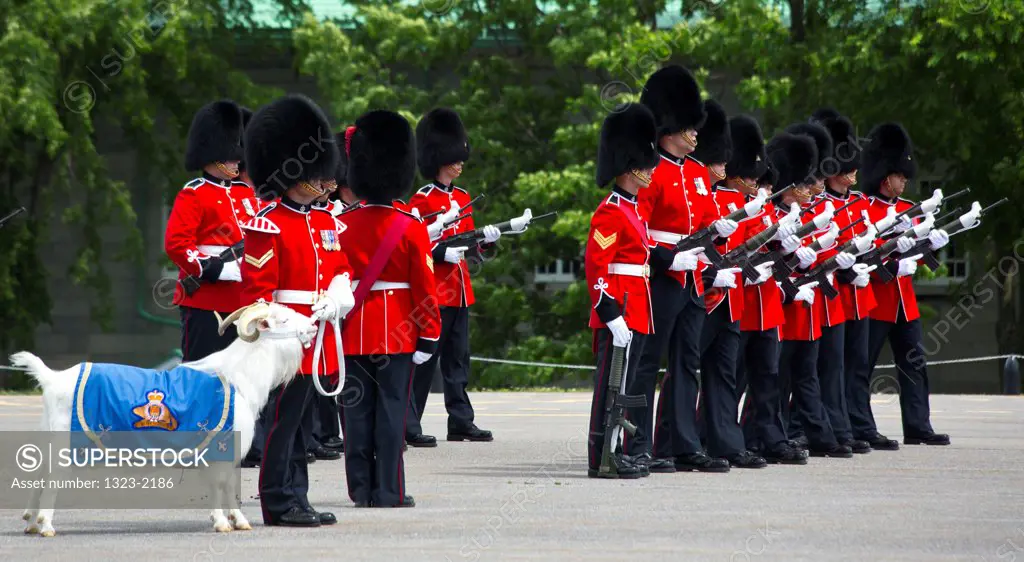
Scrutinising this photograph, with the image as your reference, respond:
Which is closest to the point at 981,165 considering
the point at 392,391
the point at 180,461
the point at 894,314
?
the point at 894,314

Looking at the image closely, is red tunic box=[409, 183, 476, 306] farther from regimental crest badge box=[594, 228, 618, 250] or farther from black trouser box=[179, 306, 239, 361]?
regimental crest badge box=[594, 228, 618, 250]

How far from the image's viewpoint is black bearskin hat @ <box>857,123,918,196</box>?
44.0 ft

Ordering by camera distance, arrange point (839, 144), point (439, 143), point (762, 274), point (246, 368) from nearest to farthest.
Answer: point (246, 368)
point (762, 274)
point (839, 144)
point (439, 143)

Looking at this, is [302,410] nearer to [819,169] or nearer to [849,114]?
[819,169]

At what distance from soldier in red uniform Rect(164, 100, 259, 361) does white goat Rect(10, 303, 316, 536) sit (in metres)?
2.54

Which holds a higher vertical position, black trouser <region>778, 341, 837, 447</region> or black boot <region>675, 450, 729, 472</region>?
black trouser <region>778, 341, 837, 447</region>

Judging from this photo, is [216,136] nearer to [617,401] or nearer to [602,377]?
[602,377]

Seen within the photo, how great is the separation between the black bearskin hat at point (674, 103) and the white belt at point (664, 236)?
646 mm

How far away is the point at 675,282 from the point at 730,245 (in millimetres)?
724

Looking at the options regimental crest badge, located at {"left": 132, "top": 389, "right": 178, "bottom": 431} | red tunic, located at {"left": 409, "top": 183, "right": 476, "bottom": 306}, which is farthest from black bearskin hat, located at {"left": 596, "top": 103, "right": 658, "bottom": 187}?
regimental crest badge, located at {"left": 132, "top": 389, "right": 178, "bottom": 431}

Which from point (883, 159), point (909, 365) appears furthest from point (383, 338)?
point (883, 159)

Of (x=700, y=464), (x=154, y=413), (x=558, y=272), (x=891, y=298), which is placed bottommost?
(x=700, y=464)

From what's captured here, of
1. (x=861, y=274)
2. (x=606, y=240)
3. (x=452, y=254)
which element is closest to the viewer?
(x=606, y=240)

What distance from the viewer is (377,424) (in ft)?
29.0
